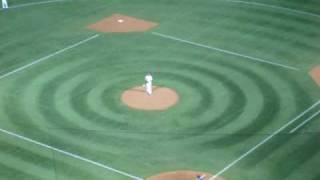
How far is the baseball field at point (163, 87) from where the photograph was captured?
103 feet

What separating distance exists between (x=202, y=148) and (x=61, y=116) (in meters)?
7.51

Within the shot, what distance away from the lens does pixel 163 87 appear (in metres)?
37.9

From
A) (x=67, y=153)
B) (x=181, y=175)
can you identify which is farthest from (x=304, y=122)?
(x=67, y=153)

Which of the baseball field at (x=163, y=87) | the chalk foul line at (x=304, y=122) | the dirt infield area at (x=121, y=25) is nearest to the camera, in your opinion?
the baseball field at (x=163, y=87)

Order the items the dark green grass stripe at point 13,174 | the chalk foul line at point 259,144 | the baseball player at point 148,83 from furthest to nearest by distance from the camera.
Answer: the baseball player at point 148,83
the chalk foul line at point 259,144
the dark green grass stripe at point 13,174

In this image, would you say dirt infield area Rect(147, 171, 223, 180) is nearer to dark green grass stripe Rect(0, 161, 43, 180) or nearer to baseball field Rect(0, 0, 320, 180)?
baseball field Rect(0, 0, 320, 180)

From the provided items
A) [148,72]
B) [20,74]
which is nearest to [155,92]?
[148,72]

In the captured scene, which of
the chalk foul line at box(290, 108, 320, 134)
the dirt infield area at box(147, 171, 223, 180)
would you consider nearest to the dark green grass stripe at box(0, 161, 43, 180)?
the dirt infield area at box(147, 171, 223, 180)

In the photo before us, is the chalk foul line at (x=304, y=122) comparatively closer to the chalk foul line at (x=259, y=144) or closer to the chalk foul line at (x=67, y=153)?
the chalk foul line at (x=259, y=144)

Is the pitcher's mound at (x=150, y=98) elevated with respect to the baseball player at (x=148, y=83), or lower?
lower

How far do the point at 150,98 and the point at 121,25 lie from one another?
10.9 meters

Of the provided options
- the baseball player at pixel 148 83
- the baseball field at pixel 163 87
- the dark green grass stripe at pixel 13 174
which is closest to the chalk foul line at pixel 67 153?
the baseball field at pixel 163 87

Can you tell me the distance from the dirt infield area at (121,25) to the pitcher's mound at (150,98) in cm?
885


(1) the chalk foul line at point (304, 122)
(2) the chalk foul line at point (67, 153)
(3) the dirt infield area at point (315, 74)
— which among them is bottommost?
(2) the chalk foul line at point (67, 153)
